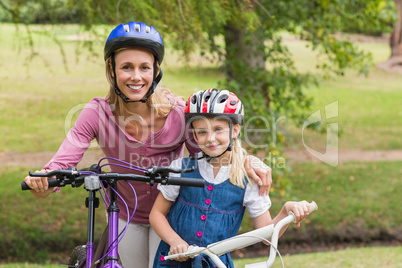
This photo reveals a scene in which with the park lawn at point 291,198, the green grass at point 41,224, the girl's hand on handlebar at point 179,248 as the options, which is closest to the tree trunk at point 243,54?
the park lawn at point 291,198

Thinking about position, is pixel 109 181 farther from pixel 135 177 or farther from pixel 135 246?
pixel 135 246

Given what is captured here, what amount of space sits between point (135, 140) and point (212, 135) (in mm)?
568

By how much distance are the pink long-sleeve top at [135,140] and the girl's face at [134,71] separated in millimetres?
219

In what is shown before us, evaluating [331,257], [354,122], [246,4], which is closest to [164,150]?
[246,4]

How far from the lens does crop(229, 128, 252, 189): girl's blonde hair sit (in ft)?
10.3

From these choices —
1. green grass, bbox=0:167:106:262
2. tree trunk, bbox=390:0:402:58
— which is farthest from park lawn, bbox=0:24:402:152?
tree trunk, bbox=390:0:402:58

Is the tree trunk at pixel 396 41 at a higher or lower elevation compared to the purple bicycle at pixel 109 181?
higher

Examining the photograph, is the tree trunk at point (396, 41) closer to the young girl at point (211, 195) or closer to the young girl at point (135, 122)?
the young girl at point (135, 122)

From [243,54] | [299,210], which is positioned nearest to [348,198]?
[243,54]

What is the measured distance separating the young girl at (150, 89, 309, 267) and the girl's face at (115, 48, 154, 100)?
0.33 metres

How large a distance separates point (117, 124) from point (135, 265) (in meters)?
0.96

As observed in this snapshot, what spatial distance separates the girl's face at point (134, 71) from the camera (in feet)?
11.1

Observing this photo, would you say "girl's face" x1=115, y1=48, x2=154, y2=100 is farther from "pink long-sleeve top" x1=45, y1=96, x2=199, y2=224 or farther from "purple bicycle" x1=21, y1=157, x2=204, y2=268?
"purple bicycle" x1=21, y1=157, x2=204, y2=268

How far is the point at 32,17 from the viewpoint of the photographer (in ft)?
29.7
